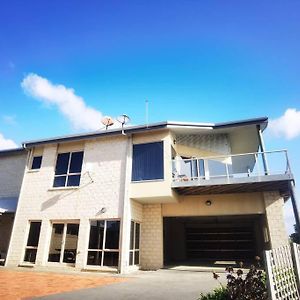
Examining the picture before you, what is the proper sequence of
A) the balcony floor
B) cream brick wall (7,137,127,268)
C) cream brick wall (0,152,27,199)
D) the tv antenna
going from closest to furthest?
1. the balcony floor
2. cream brick wall (7,137,127,268)
3. the tv antenna
4. cream brick wall (0,152,27,199)

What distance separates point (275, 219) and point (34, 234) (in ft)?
42.4

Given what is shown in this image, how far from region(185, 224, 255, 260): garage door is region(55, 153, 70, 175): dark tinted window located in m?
10.7

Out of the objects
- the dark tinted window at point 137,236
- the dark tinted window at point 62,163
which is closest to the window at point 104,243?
the dark tinted window at point 137,236

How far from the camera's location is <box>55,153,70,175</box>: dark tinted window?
611 inches

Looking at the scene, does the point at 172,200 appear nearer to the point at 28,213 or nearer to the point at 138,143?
the point at 138,143

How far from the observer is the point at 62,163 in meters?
15.8

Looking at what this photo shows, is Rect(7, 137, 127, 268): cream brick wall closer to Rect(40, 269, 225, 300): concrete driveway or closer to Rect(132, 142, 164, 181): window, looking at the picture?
Rect(132, 142, 164, 181): window

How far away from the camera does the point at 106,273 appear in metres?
12.3

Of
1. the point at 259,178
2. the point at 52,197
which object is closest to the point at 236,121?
the point at 259,178

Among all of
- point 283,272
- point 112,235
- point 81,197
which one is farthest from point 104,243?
point 283,272

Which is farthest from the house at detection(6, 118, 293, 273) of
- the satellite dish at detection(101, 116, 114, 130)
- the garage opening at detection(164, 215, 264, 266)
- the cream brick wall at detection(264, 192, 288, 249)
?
the garage opening at detection(164, 215, 264, 266)

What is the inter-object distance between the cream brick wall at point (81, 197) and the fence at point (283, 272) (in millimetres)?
8767

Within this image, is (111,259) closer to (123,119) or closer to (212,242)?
(123,119)

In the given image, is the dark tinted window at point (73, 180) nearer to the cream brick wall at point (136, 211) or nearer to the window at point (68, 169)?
the window at point (68, 169)
